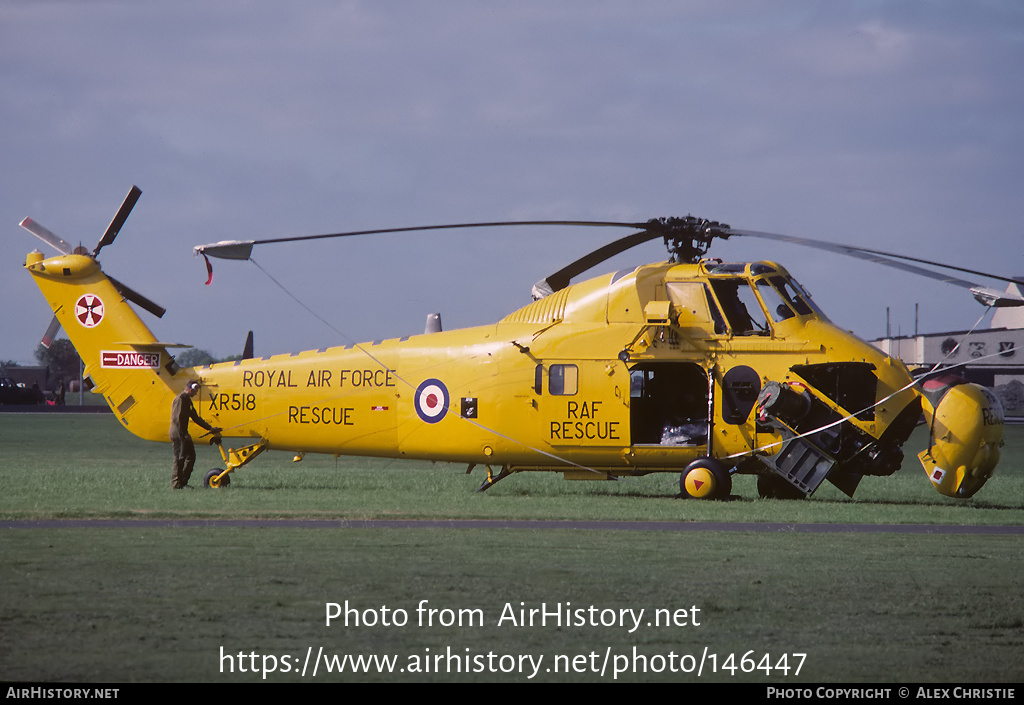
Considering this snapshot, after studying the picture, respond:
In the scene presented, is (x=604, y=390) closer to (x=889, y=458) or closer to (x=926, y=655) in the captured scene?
(x=889, y=458)

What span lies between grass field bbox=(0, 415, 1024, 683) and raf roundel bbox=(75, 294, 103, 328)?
5.77 metres

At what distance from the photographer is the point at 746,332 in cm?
2270

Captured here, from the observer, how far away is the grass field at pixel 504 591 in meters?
8.82

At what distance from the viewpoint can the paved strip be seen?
17109 mm

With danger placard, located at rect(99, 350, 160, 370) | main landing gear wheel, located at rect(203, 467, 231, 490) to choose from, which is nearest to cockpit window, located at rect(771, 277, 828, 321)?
main landing gear wheel, located at rect(203, 467, 231, 490)

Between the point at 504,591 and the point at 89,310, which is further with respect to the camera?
the point at 89,310

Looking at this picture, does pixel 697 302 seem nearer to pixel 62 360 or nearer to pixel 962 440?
pixel 962 440

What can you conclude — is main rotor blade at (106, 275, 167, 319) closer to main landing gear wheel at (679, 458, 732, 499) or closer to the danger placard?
the danger placard

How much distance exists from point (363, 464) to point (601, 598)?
25460 mm

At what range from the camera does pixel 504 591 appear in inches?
462

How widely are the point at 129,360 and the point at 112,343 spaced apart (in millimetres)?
615

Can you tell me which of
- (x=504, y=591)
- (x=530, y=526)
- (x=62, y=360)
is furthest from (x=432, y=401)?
(x=62, y=360)

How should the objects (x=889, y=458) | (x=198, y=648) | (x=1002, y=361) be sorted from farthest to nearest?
(x=1002, y=361) → (x=889, y=458) → (x=198, y=648)

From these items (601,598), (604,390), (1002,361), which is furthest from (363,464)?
(1002,361)
